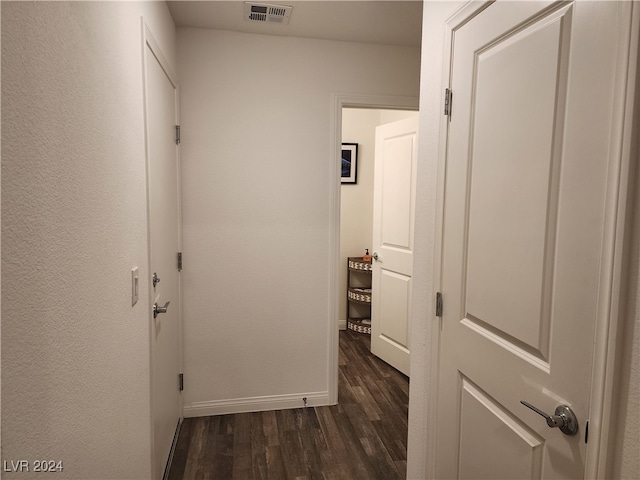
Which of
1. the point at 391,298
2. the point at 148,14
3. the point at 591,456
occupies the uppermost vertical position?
the point at 148,14

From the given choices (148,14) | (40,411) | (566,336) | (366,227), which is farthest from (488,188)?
(366,227)

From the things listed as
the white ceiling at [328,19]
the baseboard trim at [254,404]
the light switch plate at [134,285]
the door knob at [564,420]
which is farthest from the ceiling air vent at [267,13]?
the baseboard trim at [254,404]

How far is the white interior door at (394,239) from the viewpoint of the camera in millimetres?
3293

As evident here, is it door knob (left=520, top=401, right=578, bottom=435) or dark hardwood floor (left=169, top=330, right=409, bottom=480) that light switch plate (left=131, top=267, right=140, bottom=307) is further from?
door knob (left=520, top=401, right=578, bottom=435)

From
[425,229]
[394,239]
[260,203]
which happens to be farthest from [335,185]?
[425,229]

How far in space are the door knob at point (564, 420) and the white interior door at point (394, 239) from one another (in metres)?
2.22

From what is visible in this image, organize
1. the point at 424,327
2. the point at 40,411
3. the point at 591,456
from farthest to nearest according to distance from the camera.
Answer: the point at 424,327 → the point at 591,456 → the point at 40,411

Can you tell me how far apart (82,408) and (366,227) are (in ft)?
12.6

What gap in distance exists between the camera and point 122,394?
1.31 m

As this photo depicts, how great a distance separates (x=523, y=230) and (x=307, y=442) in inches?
75.0

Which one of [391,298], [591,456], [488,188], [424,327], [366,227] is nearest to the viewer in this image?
[591,456]

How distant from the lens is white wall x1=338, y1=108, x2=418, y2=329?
445 cm

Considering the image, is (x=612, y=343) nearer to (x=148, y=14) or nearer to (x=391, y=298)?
(x=148, y=14)

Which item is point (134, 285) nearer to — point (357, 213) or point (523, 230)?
point (523, 230)
